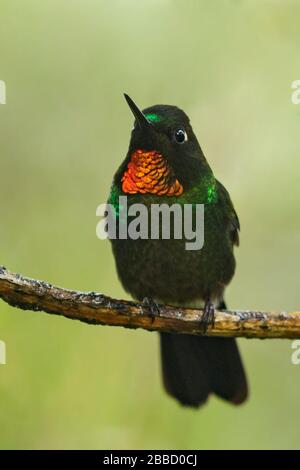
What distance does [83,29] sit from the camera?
7.97 m

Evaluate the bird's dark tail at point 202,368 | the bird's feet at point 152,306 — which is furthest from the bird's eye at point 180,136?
the bird's dark tail at point 202,368

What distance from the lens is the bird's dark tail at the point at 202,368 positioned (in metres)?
6.24

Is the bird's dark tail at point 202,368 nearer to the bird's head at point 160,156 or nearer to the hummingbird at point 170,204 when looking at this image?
the hummingbird at point 170,204

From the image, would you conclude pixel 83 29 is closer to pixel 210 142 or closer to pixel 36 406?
pixel 210 142

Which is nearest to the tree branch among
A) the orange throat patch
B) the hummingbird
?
the hummingbird

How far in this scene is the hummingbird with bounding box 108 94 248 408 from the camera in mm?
5391

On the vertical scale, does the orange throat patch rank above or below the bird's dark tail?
above

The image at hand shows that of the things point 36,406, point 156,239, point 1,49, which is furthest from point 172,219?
point 1,49

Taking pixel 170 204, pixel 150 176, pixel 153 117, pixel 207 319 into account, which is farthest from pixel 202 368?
pixel 153 117

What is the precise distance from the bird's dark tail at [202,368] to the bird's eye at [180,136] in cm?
171

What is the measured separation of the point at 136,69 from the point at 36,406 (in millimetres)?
3718

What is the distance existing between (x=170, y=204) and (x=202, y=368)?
5.52 feet

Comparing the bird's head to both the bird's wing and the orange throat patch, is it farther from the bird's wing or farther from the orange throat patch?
the bird's wing

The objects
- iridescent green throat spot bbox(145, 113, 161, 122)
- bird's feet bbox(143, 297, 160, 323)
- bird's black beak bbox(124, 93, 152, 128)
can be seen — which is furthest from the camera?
iridescent green throat spot bbox(145, 113, 161, 122)
